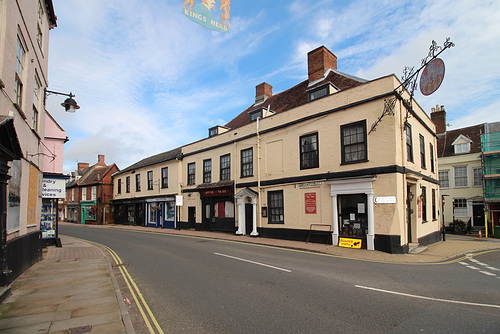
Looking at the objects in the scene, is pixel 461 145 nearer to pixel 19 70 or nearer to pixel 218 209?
pixel 218 209

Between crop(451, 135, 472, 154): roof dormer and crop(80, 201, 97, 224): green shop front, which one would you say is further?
crop(80, 201, 97, 224): green shop front

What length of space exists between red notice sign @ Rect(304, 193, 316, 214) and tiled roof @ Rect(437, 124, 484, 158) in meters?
21.7

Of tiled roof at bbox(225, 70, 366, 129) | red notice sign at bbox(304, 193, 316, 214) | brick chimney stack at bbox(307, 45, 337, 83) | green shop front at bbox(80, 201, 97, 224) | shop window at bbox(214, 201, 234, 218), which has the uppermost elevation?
brick chimney stack at bbox(307, 45, 337, 83)

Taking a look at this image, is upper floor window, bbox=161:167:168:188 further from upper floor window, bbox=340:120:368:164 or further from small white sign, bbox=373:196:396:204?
small white sign, bbox=373:196:396:204

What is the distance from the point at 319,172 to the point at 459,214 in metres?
21.1

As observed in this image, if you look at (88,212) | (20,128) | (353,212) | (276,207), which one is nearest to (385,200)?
(353,212)

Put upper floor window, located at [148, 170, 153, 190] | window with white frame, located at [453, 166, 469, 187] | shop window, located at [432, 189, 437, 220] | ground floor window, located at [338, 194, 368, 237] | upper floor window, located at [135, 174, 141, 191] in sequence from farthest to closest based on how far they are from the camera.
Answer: upper floor window, located at [135, 174, 141, 191] < upper floor window, located at [148, 170, 153, 190] < window with white frame, located at [453, 166, 469, 187] < shop window, located at [432, 189, 437, 220] < ground floor window, located at [338, 194, 368, 237]

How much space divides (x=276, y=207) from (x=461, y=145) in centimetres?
2277

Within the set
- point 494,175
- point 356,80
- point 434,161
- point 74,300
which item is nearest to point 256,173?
point 356,80

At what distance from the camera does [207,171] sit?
24.1 metres

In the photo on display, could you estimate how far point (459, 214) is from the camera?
27.7 metres

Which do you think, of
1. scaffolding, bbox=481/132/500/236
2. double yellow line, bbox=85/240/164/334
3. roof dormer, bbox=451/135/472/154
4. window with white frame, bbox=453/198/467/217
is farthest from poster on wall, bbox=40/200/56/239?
roof dormer, bbox=451/135/472/154

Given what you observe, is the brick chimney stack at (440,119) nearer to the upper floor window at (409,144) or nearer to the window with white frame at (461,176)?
the window with white frame at (461,176)

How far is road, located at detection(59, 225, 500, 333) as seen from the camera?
190 inches
